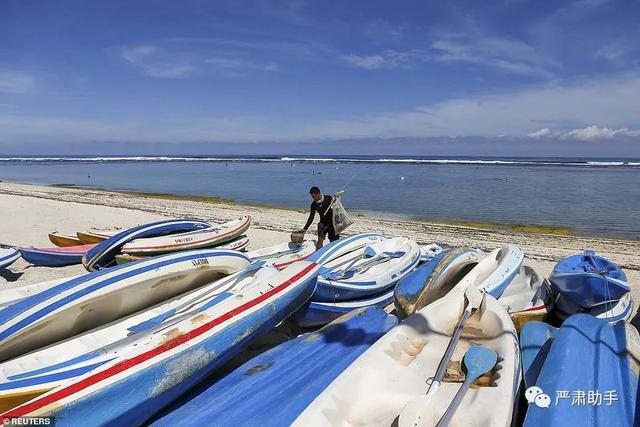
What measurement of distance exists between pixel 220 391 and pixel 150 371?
577 millimetres

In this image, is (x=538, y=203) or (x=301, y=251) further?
(x=538, y=203)

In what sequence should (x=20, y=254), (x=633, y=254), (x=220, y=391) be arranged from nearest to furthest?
(x=220, y=391) < (x=20, y=254) < (x=633, y=254)

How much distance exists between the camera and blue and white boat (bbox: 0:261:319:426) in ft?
9.27

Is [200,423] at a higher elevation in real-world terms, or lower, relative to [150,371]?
lower

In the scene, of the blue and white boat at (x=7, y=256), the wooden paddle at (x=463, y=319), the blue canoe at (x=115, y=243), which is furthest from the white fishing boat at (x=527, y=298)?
the blue and white boat at (x=7, y=256)

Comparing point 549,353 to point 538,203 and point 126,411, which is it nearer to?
point 126,411

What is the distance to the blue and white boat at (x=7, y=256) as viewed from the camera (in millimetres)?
7484

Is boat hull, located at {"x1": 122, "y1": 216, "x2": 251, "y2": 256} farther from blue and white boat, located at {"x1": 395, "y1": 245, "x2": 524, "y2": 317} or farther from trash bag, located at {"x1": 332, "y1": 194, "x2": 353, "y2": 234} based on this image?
blue and white boat, located at {"x1": 395, "y1": 245, "x2": 524, "y2": 317}

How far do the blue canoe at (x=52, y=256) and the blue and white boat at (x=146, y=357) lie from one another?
3906mm

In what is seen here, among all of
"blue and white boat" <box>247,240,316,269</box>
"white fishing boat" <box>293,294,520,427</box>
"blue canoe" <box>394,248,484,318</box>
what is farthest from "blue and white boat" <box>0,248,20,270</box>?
"white fishing boat" <box>293,294,520,427</box>

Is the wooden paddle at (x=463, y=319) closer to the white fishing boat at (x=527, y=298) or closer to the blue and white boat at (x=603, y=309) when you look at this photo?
the white fishing boat at (x=527, y=298)

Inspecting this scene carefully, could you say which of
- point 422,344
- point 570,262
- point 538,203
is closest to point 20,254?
point 422,344

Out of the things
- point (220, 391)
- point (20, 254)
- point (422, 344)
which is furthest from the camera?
point (20, 254)

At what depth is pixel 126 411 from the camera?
298 cm
